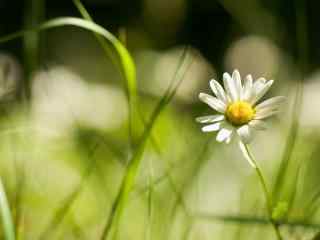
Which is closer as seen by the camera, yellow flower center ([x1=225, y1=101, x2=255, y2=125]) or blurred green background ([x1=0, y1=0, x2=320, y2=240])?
yellow flower center ([x1=225, y1=101, x2=255, y2=125])

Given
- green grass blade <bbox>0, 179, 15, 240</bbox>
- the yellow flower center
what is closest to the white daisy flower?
the yellow flower center

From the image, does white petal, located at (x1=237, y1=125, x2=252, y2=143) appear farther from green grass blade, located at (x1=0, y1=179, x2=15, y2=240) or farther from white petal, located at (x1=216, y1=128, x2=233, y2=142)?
green grass blade, located at (x1=0, y1=179, x2=15, y2=240)

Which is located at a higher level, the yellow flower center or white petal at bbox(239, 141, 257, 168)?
the yellow flower center

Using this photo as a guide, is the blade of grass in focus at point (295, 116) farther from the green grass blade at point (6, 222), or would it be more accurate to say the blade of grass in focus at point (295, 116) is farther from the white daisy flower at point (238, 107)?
the green grass blade at point (6, 222)

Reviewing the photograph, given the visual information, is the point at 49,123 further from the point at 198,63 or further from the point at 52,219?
the point at 198,63

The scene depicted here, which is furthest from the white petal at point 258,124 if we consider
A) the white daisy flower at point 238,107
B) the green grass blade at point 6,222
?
the green grass blade at point 6,222
